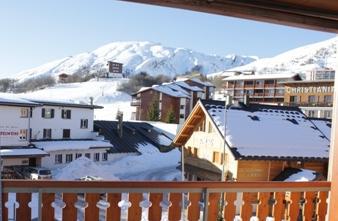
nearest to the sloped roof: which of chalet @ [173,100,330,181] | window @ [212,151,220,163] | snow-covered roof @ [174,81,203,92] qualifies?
chalet @ [173,100,330,181]

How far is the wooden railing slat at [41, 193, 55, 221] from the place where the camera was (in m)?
2.74

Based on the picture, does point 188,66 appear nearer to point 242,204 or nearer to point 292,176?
point 292,176

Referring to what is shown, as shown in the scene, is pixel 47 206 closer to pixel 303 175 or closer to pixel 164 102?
pixel 303 175

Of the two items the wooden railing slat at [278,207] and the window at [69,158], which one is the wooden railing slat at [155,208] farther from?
the window at [69,158]

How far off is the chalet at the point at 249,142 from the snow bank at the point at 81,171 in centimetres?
434

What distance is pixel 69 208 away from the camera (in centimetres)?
281

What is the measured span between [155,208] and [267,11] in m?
1.56

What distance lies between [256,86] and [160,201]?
149 feet

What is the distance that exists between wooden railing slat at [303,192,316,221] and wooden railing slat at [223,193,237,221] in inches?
26.4

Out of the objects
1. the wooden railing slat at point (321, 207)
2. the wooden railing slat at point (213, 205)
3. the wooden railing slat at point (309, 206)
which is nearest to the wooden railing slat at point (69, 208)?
the wooden railing slat at point (213, 205)

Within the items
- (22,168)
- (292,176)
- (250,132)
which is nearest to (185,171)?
(250,132)

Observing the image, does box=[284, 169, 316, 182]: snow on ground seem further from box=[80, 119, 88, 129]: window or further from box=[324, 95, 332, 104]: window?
box=[324, 95, 332, 104]: window

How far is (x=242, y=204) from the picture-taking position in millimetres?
3229

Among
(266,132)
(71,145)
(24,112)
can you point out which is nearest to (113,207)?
(266,132)
